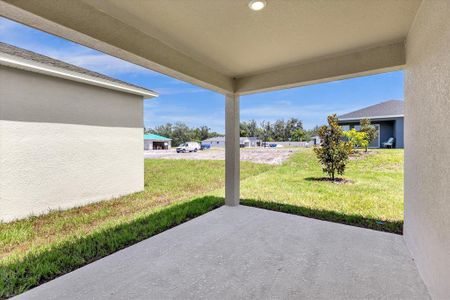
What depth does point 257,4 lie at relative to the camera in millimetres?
1929

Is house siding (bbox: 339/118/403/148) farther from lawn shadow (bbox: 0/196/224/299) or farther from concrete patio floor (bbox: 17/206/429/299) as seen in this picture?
lawn shadow (bbox: 0/196/224/299)

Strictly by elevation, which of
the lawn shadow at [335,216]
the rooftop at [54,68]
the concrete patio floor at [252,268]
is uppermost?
the rooftop at [54,68]

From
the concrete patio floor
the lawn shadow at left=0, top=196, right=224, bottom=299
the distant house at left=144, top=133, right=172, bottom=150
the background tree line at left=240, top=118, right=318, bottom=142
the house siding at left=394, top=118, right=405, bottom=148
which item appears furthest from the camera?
the background tree line at left=240, top=118, right=318, bottom=142

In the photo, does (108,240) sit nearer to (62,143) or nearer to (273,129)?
(62,143)

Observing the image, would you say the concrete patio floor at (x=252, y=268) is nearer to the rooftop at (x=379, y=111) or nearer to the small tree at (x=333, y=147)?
the small tree at (x=333, y=147)

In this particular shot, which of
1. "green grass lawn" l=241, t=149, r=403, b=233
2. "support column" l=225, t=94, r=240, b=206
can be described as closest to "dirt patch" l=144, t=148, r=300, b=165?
"green grass lawn" l=241, t=149, r=403, b=233

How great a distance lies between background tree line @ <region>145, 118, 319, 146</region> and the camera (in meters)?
21.3

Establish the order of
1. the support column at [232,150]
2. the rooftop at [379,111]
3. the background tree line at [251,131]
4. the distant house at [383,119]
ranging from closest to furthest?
the support column at [232,150] → the distant house at [383,119] → the rooftop at [379,111] → the background tree line at [251,131]

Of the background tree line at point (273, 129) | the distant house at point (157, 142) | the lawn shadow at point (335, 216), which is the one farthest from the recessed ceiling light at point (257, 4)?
the background tree line at point (273, 129)

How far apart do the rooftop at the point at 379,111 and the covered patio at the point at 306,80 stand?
11.5 meters

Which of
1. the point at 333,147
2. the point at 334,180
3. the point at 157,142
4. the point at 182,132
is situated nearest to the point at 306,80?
the point at 333,147

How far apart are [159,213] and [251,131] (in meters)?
25.2

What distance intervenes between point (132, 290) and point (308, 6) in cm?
306

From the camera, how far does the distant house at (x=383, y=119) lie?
11.7 metres
